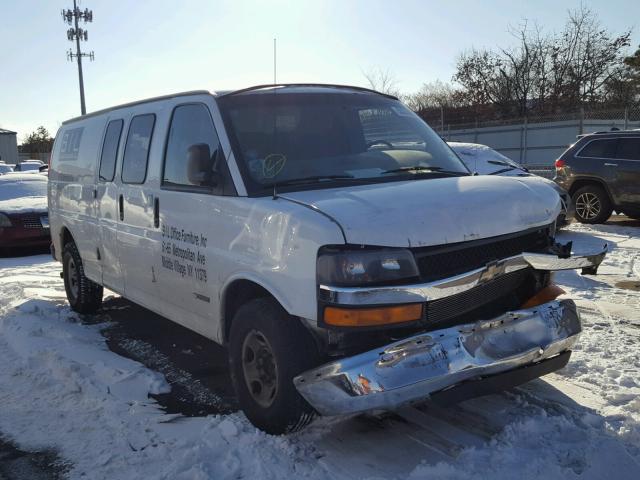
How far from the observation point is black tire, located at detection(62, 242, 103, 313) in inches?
258

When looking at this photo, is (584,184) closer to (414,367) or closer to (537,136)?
(414,367)

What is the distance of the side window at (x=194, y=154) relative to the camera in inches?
152

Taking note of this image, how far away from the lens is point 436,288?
9.96ft

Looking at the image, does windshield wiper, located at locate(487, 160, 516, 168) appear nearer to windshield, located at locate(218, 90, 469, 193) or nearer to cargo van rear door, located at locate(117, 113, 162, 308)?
windshield, located at locate(218, 90, 469, 193)

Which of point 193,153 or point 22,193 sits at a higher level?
point 193,153

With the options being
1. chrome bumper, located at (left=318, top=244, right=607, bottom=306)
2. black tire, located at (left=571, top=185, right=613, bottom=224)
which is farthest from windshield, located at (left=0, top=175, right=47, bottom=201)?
black tire, located at (left=571, top=185, right=613, bottom=224)

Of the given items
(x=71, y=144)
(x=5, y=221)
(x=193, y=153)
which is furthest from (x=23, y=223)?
(x=193, y=153)

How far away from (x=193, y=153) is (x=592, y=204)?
10.3 m

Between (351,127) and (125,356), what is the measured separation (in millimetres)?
2752

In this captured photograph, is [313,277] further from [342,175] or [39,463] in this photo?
[39,463]

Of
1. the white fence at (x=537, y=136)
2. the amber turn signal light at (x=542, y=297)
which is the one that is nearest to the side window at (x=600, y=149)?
the white fence at (x=537, y=136)

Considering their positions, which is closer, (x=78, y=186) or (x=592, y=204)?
(x=78, y=186)

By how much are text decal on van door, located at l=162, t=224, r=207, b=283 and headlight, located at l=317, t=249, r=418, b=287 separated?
1.24 metres

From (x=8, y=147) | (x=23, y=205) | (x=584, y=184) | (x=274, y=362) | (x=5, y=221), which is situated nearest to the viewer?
(x=274, y=362)
